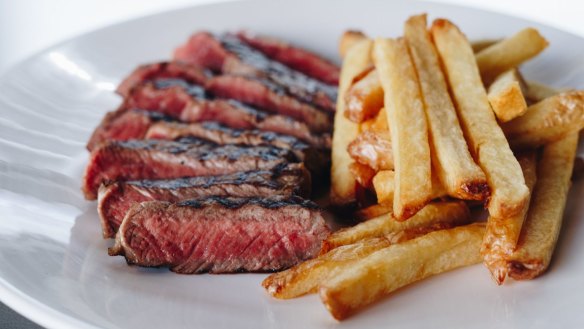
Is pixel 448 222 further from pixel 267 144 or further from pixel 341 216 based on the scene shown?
pixel 267 144

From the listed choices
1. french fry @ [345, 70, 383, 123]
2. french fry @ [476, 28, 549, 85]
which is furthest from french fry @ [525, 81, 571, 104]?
french fry @ [345, 70, 383, 123]

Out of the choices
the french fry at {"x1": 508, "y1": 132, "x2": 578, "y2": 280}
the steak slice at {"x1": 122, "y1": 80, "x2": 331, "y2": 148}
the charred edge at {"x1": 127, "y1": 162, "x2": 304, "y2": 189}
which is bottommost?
the steak slice at {"x1": 122, "y1": 80, "x2": 331, "y2": 148}

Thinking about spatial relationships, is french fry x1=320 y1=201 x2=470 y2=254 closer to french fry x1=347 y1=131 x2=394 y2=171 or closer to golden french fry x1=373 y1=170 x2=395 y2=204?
golden french fry x1=373 y1=170 x2=395 y2=204

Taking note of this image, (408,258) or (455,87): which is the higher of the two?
(455,87)

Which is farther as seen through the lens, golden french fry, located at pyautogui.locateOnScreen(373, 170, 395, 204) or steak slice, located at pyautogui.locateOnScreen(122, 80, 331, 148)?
steak slice, located at pyautogui.locateOnScreen(122, 80, 331, 148)

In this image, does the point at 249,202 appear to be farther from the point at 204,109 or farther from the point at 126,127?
the point at 126,127

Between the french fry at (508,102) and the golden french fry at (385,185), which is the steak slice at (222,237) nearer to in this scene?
the golden french fry at (385,185)

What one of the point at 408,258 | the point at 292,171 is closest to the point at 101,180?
the point at 292,171

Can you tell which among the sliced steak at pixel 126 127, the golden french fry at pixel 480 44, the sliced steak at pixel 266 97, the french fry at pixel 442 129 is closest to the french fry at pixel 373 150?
the french fry at pixel 442 129
